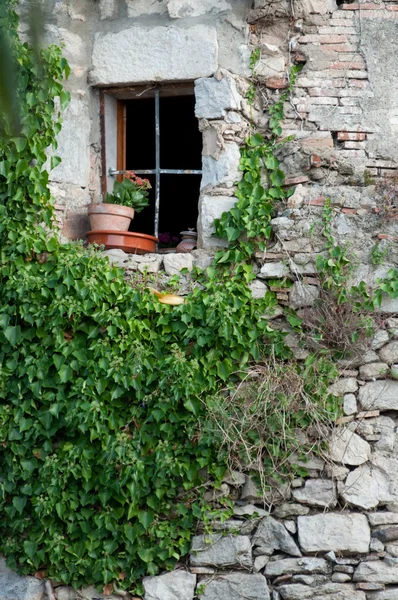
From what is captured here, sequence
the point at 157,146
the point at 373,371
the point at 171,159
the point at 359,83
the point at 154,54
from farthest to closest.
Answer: the point at 171,159 < the point at 157,146 < the point at 154,54 < the point at 359,83 < the point at 373,371

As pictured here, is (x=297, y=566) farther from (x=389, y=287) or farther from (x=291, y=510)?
(x=389, y=287)

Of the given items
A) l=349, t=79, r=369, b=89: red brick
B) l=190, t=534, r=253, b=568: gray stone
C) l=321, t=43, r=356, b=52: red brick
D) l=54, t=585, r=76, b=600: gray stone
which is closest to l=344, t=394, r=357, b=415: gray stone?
l=190, t=534, r=253, b=568: gray stone

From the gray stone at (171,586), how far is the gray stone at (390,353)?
159cm

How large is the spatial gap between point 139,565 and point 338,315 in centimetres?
174

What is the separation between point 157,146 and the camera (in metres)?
5.22

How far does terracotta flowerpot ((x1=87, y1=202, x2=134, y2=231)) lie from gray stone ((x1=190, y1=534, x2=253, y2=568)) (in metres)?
1.94

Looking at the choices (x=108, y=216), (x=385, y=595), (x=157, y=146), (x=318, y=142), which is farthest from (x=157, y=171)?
(x=385, y=595)

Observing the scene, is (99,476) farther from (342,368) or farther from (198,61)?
(198,61)

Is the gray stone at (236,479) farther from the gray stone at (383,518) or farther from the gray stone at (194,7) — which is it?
the gray stone at (194,7)

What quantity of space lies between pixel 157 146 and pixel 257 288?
1.26m

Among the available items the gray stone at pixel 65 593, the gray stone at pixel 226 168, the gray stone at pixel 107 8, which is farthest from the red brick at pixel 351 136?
the gray stone at pixel 65 593

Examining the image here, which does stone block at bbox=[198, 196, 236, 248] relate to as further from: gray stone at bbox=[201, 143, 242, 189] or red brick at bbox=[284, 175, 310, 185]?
red brick at bbox=[284, 175, 310, 185]

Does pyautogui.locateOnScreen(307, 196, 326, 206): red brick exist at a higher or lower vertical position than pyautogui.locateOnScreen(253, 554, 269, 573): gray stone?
higher

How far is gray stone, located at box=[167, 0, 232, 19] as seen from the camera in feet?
16.4
